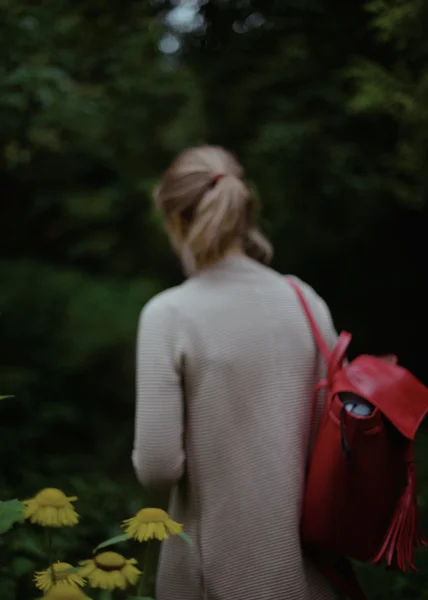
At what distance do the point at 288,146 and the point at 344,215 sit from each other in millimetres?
662

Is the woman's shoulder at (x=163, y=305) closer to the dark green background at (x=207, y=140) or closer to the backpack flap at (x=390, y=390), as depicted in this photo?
the backpack flap at (x=390, y=390)

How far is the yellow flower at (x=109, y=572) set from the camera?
4.75 ft

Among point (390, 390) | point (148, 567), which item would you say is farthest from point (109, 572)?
point (390, 390)

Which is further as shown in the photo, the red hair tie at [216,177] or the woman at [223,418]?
the red hair tie at [216,177]

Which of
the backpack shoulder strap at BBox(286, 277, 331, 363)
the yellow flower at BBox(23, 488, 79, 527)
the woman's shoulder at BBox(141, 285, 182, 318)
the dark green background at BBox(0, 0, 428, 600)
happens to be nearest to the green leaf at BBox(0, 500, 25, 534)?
the yellow flower at BBox(23, 488, 79, 527)

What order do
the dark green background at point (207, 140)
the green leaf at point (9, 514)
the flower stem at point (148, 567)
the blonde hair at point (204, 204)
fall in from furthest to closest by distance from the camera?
the dark green background at point (207, 140) < the blonde hair at point (204, 204) < the flower stem at point (148, 567) < the green leaf at point (9, 514)

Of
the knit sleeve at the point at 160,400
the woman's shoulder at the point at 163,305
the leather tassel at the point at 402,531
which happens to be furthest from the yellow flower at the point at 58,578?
the leather tassel at the point at 402,531

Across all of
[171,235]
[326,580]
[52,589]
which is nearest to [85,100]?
[171,235]

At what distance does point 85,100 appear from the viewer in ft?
17.3

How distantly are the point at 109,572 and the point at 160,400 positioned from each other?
512mm

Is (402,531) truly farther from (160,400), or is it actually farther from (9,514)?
(9,514)

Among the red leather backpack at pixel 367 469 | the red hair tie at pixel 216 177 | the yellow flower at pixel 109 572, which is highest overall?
the red hair tie at pixel 216 177

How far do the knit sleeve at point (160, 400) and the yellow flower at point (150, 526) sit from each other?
0.36 m

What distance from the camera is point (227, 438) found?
1965 mm
